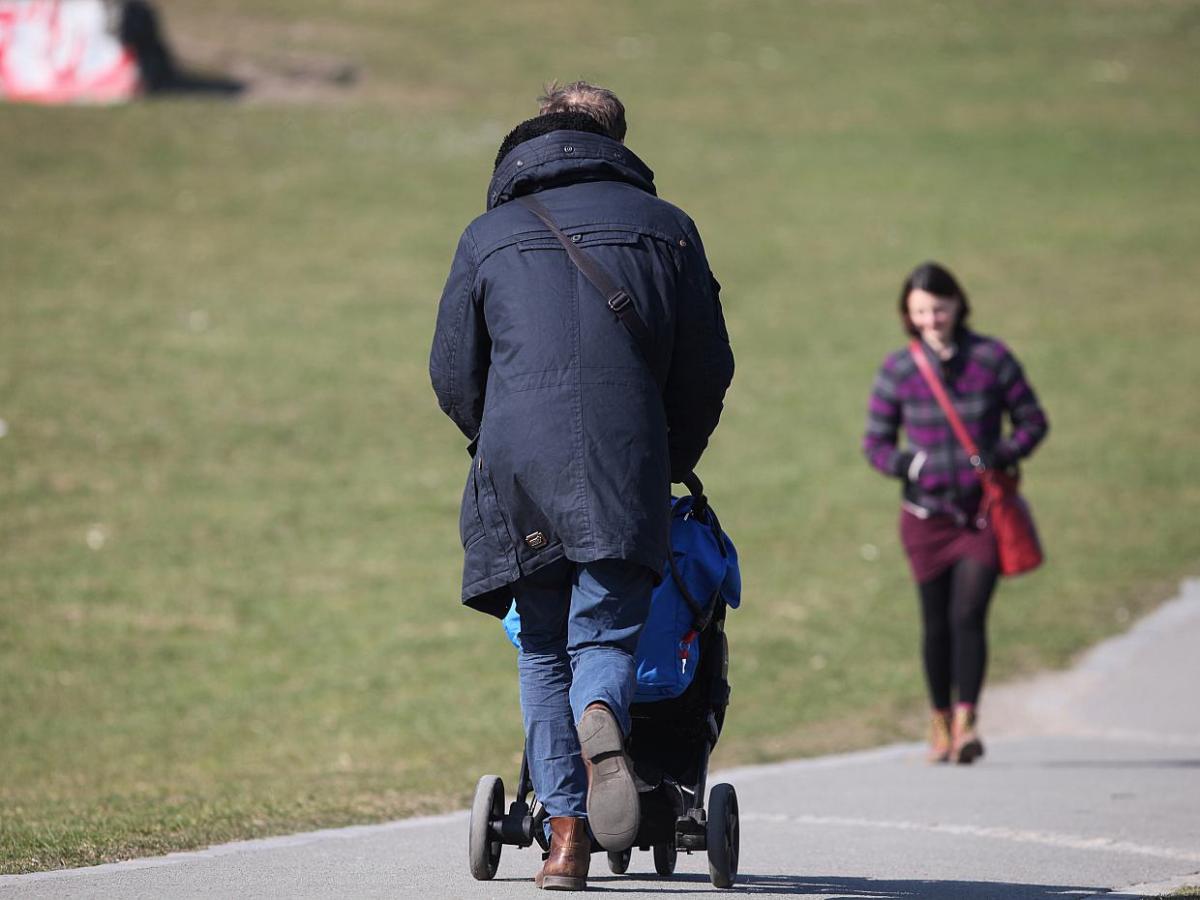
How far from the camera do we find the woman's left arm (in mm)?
8773

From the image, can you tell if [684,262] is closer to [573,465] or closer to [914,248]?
[573,465]

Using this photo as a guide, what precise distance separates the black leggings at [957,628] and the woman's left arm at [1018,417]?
56 cm

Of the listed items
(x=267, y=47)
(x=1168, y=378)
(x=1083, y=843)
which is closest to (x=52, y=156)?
(x=267, y=47)

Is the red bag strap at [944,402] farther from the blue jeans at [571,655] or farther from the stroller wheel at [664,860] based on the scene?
the blue jeans at [571,655]

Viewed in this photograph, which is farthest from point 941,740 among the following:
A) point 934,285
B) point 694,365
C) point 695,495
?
point 694,365

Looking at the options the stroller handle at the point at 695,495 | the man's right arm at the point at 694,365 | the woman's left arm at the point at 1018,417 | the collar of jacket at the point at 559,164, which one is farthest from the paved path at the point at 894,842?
the collar of jacket at the point at 559,164

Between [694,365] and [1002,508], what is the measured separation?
13.8ft

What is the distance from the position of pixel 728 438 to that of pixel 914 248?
7.73 m

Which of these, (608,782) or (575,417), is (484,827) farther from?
(575,417)

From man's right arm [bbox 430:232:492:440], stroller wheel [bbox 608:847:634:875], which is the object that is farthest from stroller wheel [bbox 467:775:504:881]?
man's right arm [bbox 430:232:492:440]

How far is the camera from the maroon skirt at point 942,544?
28.5 ft

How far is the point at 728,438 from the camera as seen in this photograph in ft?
58.9

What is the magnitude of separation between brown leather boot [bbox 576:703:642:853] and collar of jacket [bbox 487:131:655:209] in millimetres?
1371

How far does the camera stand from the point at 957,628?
28.7ft
